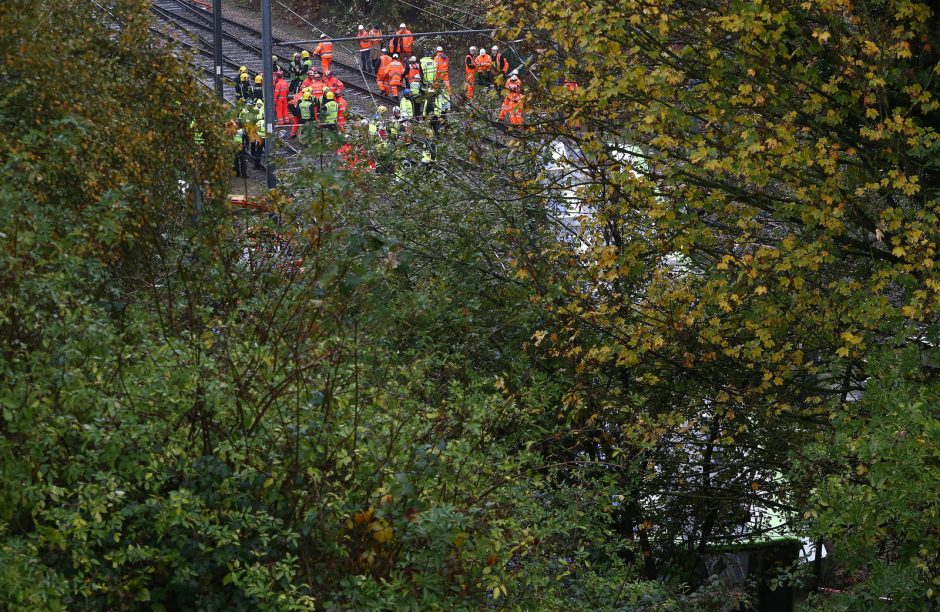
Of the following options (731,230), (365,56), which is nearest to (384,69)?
(365,56)

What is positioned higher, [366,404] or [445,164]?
[445,164]

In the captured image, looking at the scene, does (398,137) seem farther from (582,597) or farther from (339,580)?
(339,580)

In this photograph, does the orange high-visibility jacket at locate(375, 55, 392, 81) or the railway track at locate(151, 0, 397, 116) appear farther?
the railway track at locate(151, 0, 397, 116)

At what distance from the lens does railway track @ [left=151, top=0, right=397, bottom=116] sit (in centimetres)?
3800

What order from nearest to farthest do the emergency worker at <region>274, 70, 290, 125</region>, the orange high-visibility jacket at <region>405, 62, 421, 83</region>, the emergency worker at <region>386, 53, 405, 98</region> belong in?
1. the emergency worker at <region>274, 70, 290, 125</region>
2. the emergency worker at <region>386, 53, 405, 98</region>
3. the orange high-visibility jacket at <region>405, 62, 421, 83</region>

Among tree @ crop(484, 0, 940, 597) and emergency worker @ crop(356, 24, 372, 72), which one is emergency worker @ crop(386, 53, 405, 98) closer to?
emergency worker @ crop(356, 24, 372, 72)

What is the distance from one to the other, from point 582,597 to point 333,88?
28149 mm

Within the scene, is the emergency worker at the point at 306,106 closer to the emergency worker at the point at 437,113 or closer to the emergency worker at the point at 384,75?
the emergency worker at the point at 384,75

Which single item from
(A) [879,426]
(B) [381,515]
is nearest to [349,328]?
(B) [381,515]

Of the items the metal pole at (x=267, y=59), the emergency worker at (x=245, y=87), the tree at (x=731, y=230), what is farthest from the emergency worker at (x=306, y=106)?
the tree at (x=731, y=230)

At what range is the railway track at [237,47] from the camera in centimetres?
3800

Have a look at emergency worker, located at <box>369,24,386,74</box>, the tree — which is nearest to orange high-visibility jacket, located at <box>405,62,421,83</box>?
emergency worker, located at <box>369,24,386,74</box>

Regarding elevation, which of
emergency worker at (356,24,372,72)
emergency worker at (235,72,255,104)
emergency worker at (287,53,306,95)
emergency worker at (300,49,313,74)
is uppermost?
emergency worker at (356,24,372,72)

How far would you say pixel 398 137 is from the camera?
40.3 feet
